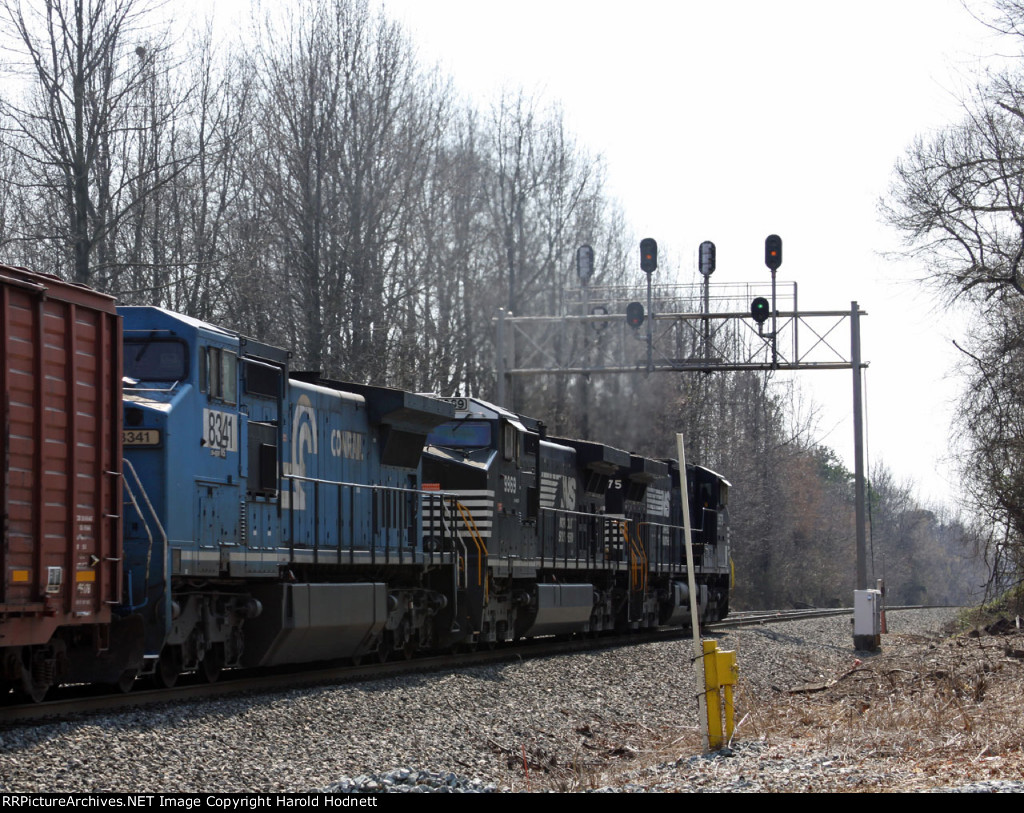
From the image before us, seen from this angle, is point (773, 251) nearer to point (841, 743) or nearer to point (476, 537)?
point (476, 537)

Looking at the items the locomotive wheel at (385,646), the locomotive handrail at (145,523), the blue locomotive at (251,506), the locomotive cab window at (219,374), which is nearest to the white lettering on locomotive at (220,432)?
the blue locomotive at (251,506)

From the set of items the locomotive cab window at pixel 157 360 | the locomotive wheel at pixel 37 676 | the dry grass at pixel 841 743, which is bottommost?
the dry grass at pixel 841 743

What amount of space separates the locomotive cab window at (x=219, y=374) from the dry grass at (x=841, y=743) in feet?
14.6

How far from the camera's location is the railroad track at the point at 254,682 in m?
9.44

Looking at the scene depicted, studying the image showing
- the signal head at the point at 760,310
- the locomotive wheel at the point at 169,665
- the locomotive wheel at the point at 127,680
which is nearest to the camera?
the locomotive wheel at the point at 127,680

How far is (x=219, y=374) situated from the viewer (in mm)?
11477

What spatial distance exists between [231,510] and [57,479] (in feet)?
9.17

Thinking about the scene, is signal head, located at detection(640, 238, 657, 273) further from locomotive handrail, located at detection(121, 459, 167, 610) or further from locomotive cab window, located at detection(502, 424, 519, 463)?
locomotive handrail, located at detection(121, 459, 167, 610)

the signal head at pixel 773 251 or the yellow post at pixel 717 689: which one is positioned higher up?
the signal head at pixel 773 251

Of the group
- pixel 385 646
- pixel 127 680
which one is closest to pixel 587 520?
pixel 385 646

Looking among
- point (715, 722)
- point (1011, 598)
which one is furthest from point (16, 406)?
point (1011, 598)

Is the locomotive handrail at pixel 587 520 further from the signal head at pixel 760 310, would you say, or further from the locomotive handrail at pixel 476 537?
the signal head at pixel 760 310

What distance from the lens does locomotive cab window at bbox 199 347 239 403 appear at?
11242 mm

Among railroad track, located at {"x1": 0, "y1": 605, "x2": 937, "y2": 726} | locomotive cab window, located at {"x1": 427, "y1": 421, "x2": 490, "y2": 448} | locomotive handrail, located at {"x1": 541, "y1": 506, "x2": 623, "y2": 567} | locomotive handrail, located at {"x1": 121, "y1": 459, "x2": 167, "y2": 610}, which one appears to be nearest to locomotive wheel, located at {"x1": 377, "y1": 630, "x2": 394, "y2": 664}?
railroad track, located at {"x1": 0, "y1": 605, "x2": 937, "y2": 726}
